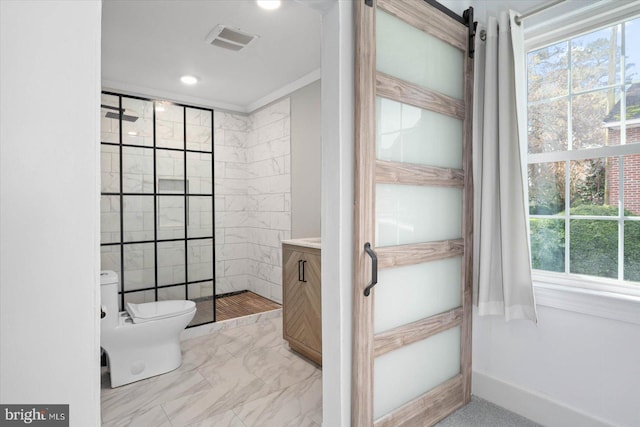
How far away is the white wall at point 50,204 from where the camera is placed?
0.88m

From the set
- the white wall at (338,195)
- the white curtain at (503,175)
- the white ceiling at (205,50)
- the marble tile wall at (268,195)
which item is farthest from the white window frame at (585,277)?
the marble tile wall at (268,195)

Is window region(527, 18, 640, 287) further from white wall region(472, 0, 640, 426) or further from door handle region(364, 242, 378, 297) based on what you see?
door handle region(364, 242, 378, 297)

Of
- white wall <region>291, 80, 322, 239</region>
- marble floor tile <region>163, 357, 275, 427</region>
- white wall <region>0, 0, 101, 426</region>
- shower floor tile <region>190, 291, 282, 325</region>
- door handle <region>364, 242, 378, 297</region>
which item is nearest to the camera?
white wall <region>0, 0, 101, 426</region>

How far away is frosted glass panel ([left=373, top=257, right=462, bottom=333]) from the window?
0.54 m

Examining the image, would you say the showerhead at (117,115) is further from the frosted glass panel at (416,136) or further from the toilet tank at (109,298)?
the frosted glass panel at (416,136)

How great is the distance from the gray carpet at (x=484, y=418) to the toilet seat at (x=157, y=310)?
190cm

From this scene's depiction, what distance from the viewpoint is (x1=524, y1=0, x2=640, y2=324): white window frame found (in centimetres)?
171

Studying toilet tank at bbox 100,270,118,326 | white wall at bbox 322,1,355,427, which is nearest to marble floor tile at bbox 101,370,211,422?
toilet tank at bbox 100,270,118,326

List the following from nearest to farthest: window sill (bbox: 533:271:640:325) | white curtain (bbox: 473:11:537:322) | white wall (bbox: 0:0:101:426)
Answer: white wall (bbox: 0:0:101:426) → window sill (bbox: 533:271:640:325) → white curtain (bbox: 473:11:537:322)

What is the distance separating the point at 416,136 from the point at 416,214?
416 millimetres

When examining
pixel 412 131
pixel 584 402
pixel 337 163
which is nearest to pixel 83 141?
pixel 337 163

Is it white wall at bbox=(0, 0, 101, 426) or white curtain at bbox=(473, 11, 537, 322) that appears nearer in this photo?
white wall at bbox=(0, 0, 101, 426)

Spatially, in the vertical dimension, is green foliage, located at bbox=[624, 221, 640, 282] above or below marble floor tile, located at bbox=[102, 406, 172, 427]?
above

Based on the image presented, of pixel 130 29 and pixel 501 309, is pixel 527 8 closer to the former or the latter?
pixel 501 309
